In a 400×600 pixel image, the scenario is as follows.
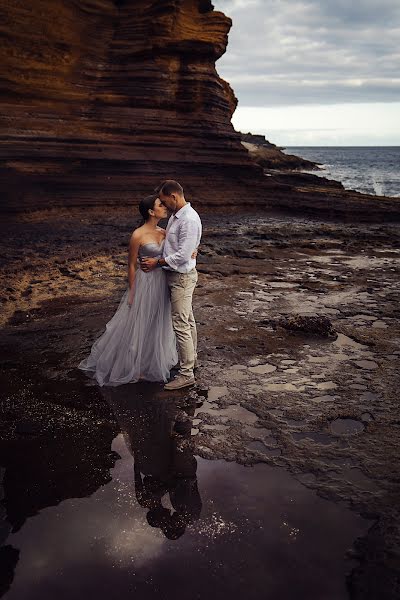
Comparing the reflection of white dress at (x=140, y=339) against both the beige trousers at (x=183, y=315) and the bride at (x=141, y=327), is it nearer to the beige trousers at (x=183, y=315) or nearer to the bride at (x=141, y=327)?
the bride at (x=141, y=327)

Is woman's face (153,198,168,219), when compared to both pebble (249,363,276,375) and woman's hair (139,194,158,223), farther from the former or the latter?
pebble (249,363,276,375)

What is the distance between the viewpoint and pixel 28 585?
8.40 ft

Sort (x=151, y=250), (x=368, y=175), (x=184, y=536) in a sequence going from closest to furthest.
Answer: (x=184, y=536), (x=151, y=250), (x=368, y=175)

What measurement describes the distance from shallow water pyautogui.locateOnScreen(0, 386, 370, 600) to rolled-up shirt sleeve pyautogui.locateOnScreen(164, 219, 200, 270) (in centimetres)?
180

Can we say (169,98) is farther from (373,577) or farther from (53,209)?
(373,577)

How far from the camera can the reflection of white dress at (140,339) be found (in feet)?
16.9

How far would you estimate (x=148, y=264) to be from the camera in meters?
5.00

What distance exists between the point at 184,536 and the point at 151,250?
2.90 meters

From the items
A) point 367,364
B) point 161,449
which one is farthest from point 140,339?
point 367,364

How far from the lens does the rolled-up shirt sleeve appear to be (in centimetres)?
471

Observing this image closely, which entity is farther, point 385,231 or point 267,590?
point 385,231

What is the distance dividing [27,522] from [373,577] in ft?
6.50

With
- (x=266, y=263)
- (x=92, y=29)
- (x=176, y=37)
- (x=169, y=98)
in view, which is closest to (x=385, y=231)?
(x=266, y=263)

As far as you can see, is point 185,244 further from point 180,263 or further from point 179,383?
point 179,383
